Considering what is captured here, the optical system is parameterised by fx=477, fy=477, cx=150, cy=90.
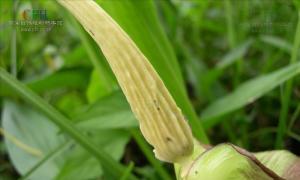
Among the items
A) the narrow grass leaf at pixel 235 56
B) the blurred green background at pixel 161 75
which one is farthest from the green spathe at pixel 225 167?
the narrow grass leaf at pixel 235 56

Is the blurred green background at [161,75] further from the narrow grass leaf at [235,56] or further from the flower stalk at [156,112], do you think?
the flower stalk at [156,112]

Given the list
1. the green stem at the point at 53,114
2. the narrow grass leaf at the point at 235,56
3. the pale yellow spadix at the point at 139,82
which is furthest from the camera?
the narrow grass leaf at the point at 235,56

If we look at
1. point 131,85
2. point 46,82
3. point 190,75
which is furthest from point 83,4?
point 190,75

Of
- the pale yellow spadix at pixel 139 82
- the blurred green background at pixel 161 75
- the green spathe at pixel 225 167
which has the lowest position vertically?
the blurred green background at pixel 161 75

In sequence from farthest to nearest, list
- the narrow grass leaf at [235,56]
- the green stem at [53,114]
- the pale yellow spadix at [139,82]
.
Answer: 1. the narrow grass leaf at [235,56]
2. the green stem at [53,114]
3. the pale yellow spadix at [139,82]

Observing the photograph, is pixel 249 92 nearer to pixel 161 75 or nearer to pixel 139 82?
pixel 161 75

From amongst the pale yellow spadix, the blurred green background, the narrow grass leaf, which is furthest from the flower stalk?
the narrow grass leaf

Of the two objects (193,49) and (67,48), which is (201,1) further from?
(67,48)
